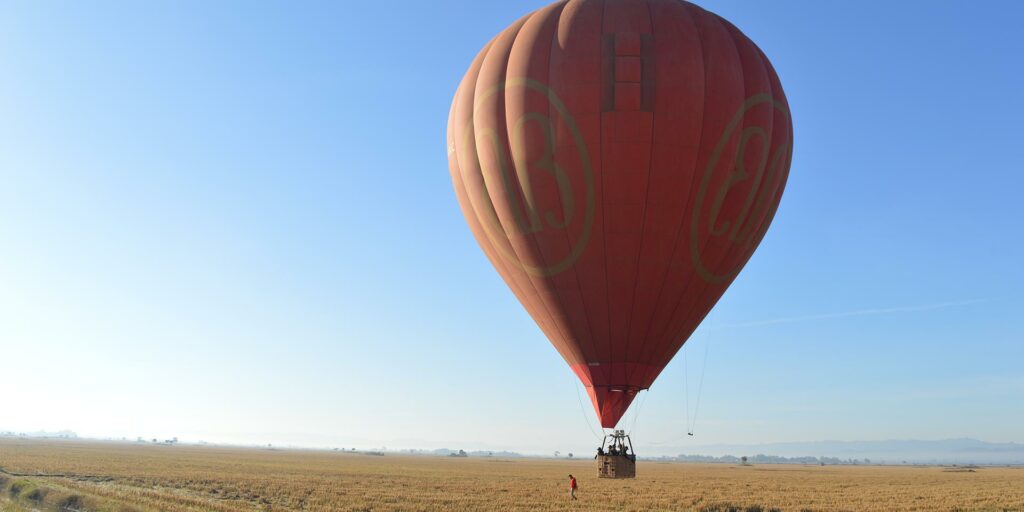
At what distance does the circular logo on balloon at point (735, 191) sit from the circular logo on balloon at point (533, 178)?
9.92ft

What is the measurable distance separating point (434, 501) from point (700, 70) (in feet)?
66.4

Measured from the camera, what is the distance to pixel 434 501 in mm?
29766

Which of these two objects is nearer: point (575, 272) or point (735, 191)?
point (575, 272)

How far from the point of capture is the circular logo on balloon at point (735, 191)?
1852cm

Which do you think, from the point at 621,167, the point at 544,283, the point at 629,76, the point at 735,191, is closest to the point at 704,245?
the point at 735,191

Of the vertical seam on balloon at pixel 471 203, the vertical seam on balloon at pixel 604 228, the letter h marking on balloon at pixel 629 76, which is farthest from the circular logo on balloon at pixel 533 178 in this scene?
the letter h marking on balloon at pixel 629 76

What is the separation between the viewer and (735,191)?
62.1 ft

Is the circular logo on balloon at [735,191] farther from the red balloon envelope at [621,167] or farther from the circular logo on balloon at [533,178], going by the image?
the circular logo on balloon at [533,178]

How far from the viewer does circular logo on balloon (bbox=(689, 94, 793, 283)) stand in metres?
18.5

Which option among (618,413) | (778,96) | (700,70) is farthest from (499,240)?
(778,96)

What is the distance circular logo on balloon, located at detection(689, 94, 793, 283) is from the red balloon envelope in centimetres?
4

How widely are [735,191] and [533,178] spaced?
5.27 m

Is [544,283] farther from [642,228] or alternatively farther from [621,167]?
[621,167]

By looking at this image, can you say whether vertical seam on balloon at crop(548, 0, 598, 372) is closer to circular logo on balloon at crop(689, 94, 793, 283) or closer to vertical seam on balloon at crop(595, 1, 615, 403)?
vertical seam on balloon at crop(595, 1, 615, 403)
